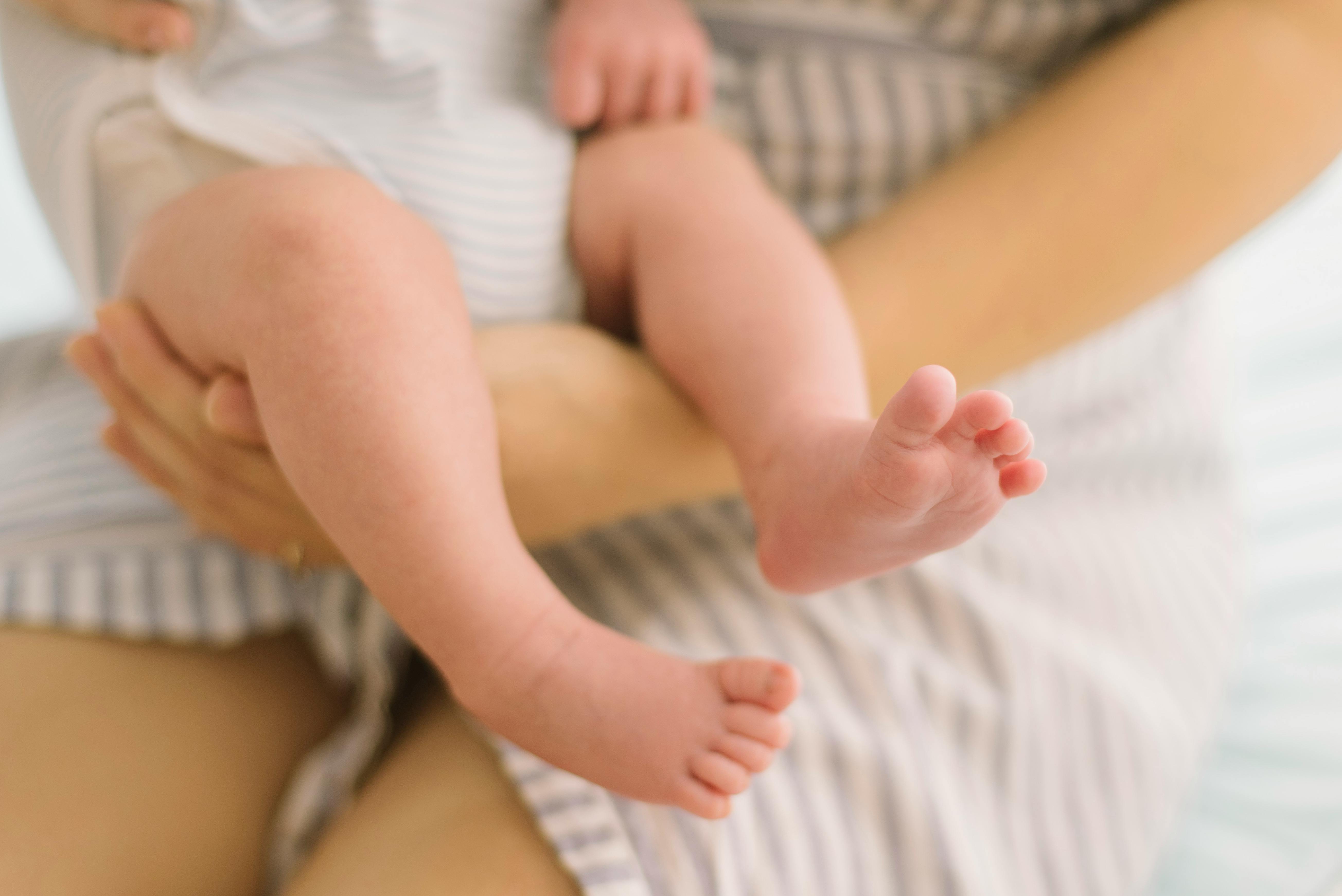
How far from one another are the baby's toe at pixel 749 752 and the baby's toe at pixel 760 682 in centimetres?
1

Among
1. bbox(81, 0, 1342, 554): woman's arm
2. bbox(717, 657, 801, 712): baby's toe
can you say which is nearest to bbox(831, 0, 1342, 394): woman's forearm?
bbox(81, 0, 1342, 554): woman's arm

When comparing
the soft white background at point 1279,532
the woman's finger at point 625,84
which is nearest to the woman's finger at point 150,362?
the woman's finger at point 625,84

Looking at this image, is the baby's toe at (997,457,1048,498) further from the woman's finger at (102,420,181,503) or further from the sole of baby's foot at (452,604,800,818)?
the woman's finger at (102,420,181,503)

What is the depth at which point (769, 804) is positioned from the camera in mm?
469

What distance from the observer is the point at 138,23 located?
1.57 feet

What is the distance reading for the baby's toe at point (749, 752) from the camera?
38 cm

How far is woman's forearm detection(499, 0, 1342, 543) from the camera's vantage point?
556 millimetres

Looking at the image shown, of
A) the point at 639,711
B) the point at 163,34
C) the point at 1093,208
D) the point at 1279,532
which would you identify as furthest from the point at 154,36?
→ the point at 1279,532

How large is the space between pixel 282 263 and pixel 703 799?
26 centimetres

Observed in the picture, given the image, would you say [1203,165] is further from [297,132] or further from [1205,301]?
[297,132]

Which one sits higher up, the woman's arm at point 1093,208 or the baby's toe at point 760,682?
the woman's arm at point 1093,208

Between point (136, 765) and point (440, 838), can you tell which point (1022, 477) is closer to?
point (440, 838)

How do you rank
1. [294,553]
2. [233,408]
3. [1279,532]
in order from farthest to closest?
[1279,532]
[294,553]
[233,408]

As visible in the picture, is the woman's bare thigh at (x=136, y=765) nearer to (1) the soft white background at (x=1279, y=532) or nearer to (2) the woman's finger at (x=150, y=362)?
(2) the woman's finger at (x=150, y=362)
